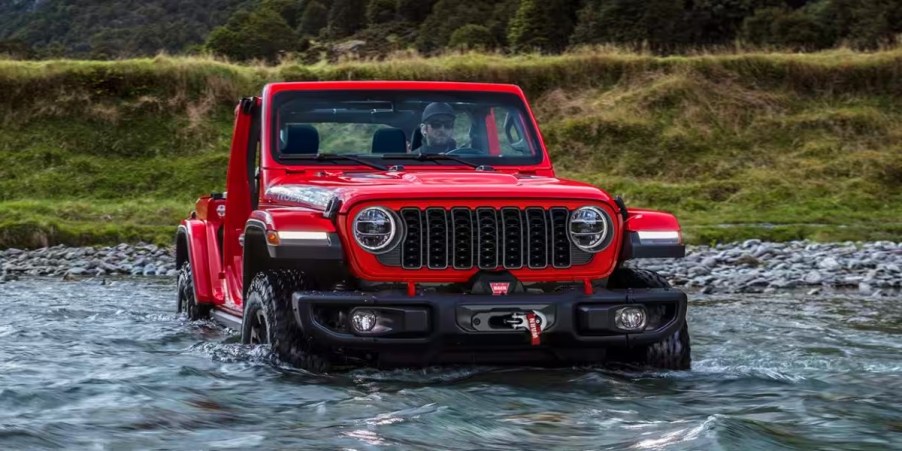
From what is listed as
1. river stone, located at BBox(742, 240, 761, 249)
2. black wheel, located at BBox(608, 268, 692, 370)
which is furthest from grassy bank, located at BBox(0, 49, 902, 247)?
black wheel, located at BBox(608, 268, 692, 370)

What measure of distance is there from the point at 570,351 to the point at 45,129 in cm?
2394

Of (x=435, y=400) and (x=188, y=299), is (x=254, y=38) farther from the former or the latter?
(x=435, y=400)

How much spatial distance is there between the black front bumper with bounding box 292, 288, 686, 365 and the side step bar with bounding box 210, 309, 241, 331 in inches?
69.5

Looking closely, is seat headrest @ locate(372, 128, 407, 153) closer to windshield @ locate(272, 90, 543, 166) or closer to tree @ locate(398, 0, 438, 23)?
windshield @ locate(272, 90, 543, 166)

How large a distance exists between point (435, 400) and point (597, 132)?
2227cm

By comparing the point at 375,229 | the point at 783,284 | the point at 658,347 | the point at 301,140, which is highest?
the point at 301,140

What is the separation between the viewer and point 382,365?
6820 millimetres

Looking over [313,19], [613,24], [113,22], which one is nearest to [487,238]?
[613,24]

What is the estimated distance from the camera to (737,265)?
16.4 m

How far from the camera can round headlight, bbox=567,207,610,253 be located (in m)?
6.77

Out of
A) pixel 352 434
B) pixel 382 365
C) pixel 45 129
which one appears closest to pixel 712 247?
pixel 382 365

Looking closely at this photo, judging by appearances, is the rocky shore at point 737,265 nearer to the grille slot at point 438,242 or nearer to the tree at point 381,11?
the grille slot at point 438,242

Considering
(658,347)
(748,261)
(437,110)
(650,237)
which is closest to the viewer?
(650,237)

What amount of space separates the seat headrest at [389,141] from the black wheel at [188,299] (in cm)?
213
